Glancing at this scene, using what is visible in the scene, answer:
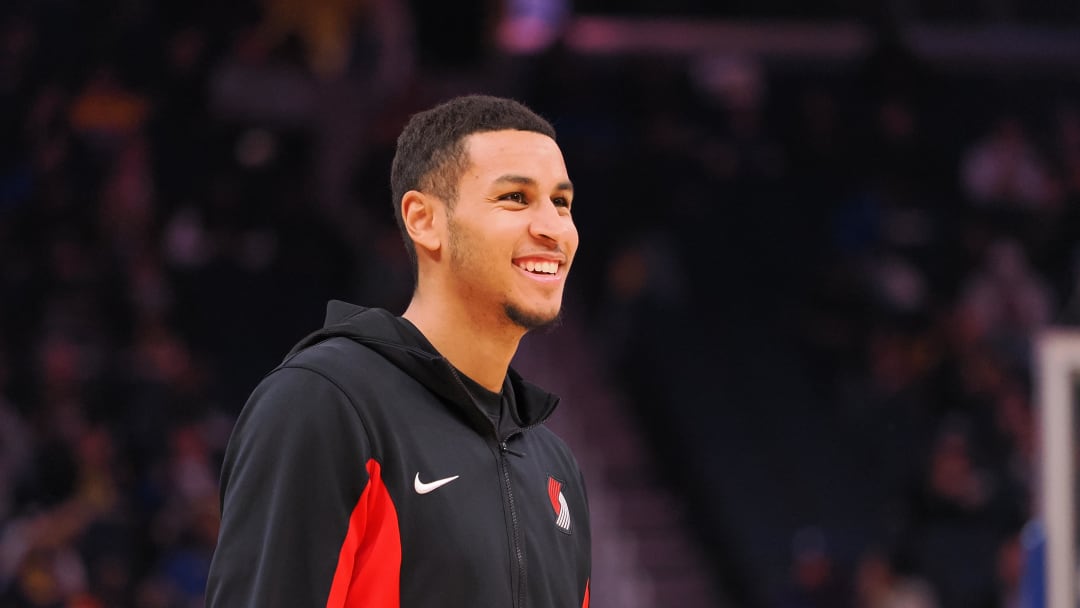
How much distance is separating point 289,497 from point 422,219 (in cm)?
58

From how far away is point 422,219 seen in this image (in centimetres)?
238

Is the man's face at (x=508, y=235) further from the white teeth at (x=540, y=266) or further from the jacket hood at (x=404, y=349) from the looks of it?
the jacket hood at (x=404, y=349)

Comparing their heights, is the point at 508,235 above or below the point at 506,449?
above

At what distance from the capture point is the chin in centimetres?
231

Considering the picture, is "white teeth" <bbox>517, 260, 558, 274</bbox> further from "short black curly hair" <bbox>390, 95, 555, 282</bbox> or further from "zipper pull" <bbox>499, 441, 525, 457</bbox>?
"zipper pull" <bbox>499, 441, 525, 457</bbox>

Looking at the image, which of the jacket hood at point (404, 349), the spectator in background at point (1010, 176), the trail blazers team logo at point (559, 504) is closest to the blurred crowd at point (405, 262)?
the spectator in background at point (1010, 176)

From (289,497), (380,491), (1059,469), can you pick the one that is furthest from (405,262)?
(289,497)

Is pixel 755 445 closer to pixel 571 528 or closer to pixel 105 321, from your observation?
pixel 105 321

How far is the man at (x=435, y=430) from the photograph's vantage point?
201cm

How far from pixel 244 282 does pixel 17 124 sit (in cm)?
189

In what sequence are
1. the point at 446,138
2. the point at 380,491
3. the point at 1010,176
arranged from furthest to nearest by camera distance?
the point at 1010,176 → the point at 446,138 → the point at 380,491

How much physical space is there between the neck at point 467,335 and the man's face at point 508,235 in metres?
0.02

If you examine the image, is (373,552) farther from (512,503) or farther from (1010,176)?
(1010,176)

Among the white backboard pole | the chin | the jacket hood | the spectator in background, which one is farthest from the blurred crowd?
the chin
